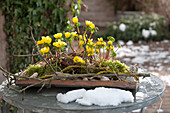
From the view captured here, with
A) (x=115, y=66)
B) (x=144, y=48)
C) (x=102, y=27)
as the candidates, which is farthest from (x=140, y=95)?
(x=102, y=27)

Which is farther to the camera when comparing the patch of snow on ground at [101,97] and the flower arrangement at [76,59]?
the flower arrangement at [76,59]

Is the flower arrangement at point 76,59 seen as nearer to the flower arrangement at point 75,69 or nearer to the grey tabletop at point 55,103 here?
the flower arrangement at point 75,69

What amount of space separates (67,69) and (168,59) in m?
4.70

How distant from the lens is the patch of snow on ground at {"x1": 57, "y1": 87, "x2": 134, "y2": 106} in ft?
4.38

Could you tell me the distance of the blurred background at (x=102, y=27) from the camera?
266 centimetres

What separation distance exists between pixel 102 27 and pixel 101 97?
7.77 metres

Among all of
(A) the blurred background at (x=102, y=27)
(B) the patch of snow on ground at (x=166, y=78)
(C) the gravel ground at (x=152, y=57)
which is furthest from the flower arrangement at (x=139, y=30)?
(B) the patch of snow on ground at (x=166, y=78)

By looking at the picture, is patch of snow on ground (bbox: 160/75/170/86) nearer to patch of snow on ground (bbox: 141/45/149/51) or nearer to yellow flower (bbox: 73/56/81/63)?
patch of snow on ground (bbox: 141/45/149/51)

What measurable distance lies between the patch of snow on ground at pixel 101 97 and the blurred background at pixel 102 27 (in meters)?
0.41

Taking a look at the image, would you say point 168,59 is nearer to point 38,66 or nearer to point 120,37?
point 120,37

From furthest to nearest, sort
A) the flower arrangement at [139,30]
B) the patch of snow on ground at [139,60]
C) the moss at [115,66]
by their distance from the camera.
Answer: the flower arrangement at [139,30], the patch of snow on ground at [139,60], the moss at [115,66]

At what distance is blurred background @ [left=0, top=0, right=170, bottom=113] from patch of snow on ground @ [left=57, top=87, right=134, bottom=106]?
1.35 feet

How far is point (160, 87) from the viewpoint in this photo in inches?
65.0

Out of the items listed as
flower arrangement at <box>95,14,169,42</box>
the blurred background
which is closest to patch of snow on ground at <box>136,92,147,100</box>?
the blurred background
